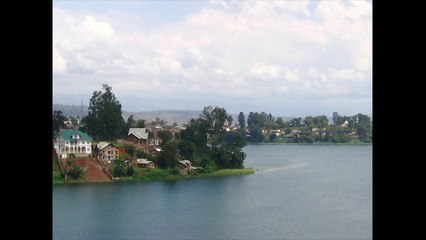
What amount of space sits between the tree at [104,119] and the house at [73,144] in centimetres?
18

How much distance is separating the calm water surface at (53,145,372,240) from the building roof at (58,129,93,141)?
2.14ft

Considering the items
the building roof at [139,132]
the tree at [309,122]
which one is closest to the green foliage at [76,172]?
the building roof at [139,132]

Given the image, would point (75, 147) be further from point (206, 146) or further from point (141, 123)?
point (206, 146)

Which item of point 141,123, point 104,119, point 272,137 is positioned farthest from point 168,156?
point 272,137

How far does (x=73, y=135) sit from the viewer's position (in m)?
6.68

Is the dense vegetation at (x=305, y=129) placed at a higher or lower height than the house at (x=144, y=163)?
higher

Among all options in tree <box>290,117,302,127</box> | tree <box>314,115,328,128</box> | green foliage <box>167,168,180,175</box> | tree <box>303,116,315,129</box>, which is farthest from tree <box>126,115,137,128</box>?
tree <box>314,115,328,128</box>

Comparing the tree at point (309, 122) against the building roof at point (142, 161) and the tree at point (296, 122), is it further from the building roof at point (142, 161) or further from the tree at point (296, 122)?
the building roof at point (142, 161)

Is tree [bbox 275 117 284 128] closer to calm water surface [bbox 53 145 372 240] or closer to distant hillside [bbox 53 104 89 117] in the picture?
calm water surface [bbox 53 145 372 240]

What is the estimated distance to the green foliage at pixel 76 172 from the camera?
6.66 m
